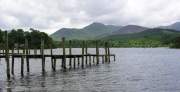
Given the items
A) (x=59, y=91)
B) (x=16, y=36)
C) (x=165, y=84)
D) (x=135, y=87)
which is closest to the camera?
(x=59, y=91)

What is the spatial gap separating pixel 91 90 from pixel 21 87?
25.3 ft

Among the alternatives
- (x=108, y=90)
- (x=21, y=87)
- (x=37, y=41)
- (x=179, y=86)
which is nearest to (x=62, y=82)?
(x=21, y=87)

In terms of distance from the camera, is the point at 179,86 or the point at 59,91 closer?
the point at 59,91

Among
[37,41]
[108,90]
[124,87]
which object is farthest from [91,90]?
[37,41]

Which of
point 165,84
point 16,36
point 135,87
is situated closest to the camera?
point 135,87

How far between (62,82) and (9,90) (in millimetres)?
8986

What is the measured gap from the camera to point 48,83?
4609cm

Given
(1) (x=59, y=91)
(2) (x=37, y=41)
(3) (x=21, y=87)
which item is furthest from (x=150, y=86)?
(2) (x=37, y=41)

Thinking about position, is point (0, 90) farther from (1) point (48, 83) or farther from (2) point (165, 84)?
(2) point (165, 84)

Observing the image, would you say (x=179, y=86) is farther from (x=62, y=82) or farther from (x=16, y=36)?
(x=16, y=36)

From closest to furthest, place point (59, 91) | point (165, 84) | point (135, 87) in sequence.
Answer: point (59, 91), point (135, 87), point (165, 84)

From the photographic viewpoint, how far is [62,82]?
47.2 m

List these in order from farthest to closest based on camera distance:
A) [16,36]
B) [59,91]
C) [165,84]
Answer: [16,36], [165,84], [59,91]

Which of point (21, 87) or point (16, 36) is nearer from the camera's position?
point (21, 87)
